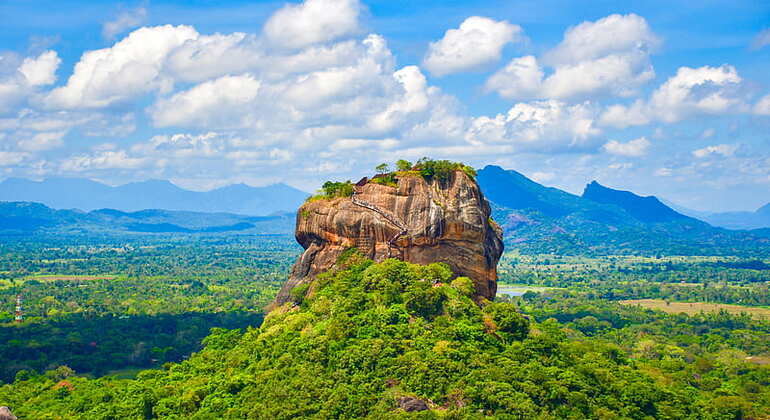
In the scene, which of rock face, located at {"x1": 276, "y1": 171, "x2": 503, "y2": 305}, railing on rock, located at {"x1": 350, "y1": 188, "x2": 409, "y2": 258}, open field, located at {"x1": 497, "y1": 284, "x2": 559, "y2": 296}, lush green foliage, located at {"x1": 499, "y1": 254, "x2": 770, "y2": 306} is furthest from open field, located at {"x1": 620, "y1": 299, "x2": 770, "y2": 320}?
railing on rock, located at {"x1": 350, "y1": 188, "x2": 409, "y2": 258}

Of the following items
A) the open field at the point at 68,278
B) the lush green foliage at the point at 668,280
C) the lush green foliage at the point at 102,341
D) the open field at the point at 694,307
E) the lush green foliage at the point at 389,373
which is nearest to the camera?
the lush green foliage at the point at 389,373

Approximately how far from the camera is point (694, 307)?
11819cm

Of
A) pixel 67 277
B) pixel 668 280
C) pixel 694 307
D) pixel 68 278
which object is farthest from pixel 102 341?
pixel 668 280

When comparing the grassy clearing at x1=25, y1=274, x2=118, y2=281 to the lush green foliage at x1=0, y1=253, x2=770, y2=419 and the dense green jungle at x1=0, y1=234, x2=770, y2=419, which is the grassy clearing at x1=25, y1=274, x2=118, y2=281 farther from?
the lush green foliage at x1=0, y1=253, x2=770, y2=419

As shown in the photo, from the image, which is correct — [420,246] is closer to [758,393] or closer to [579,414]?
[579,414]

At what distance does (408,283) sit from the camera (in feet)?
130

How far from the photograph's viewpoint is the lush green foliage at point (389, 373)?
3109cm

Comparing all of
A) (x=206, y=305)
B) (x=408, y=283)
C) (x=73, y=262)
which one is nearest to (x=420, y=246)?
(x=408, y=283)

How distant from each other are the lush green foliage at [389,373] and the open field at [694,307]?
219 ft

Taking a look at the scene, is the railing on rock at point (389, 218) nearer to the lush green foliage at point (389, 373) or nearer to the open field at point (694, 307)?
the lush green foliage at point (389, 373)

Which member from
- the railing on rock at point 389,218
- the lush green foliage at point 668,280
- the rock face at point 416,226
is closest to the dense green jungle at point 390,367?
the rock face at point 416,226

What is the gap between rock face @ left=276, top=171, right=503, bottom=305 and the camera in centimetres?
4350

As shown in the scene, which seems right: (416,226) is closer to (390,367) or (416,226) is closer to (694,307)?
(390,367)

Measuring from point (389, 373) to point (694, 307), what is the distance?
323 feet
